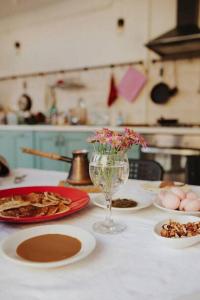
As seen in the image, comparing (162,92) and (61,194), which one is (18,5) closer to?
(162,92)

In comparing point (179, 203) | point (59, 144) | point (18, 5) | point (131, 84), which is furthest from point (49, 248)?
point (18, 5)

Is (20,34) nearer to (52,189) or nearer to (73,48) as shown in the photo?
(73,48)

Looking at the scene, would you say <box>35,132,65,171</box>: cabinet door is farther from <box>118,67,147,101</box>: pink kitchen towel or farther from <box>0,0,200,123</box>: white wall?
<box>118,67,147,101</box>: pink kitchen towel

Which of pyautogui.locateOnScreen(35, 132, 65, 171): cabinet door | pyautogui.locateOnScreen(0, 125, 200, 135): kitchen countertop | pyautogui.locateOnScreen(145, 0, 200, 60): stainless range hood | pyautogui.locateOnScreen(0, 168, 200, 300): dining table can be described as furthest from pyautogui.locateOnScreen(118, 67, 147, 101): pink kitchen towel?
pyautogui.locateOnScreen(0, 168, 200, 300): dining table

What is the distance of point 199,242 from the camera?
2.08 feet

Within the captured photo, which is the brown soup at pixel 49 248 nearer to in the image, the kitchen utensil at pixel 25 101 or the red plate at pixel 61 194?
the red plate at pixel 61 194

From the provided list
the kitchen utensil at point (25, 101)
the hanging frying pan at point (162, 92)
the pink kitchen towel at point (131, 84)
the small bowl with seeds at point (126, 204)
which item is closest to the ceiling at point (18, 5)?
the kitchen utensil at point (25, 101)

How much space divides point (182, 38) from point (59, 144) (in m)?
1.68

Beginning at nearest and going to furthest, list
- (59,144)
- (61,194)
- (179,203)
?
(179,203)
(61,194)
(59,144)

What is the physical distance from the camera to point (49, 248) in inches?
22.7

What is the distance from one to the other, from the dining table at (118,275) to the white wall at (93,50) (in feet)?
8.93

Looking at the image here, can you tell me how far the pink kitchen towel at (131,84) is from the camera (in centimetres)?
336

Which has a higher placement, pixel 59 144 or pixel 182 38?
pixel 182 38

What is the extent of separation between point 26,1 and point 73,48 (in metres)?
0.89
